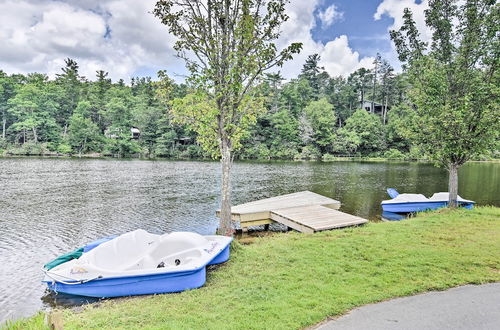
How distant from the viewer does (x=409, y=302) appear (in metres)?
5.04

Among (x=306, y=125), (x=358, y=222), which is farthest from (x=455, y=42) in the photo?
(x=306, y=125)

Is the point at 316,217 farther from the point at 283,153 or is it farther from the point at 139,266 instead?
the point at 283,153

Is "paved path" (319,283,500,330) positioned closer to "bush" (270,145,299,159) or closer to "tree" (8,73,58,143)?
"bush" (270,145,299,159)

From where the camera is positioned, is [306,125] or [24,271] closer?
[24,271]

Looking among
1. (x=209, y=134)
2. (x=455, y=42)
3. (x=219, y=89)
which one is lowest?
(x=209, y=134)

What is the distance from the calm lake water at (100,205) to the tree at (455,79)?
589 centimetres

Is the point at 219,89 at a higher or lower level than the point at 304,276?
higher

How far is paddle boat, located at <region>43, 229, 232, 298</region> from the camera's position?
6793 millimetres

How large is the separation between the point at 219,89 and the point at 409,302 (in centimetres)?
663

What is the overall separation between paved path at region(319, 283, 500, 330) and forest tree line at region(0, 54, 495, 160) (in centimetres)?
5400

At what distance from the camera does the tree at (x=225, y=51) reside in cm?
829

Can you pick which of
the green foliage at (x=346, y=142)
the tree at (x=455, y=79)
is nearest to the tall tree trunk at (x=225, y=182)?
the tree at (x=455, y=79)

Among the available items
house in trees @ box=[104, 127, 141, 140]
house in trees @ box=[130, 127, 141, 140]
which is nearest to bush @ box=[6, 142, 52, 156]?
house in trees @ box=[104, 127, 141, 140]

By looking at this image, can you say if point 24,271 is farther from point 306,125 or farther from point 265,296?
point 306,125
